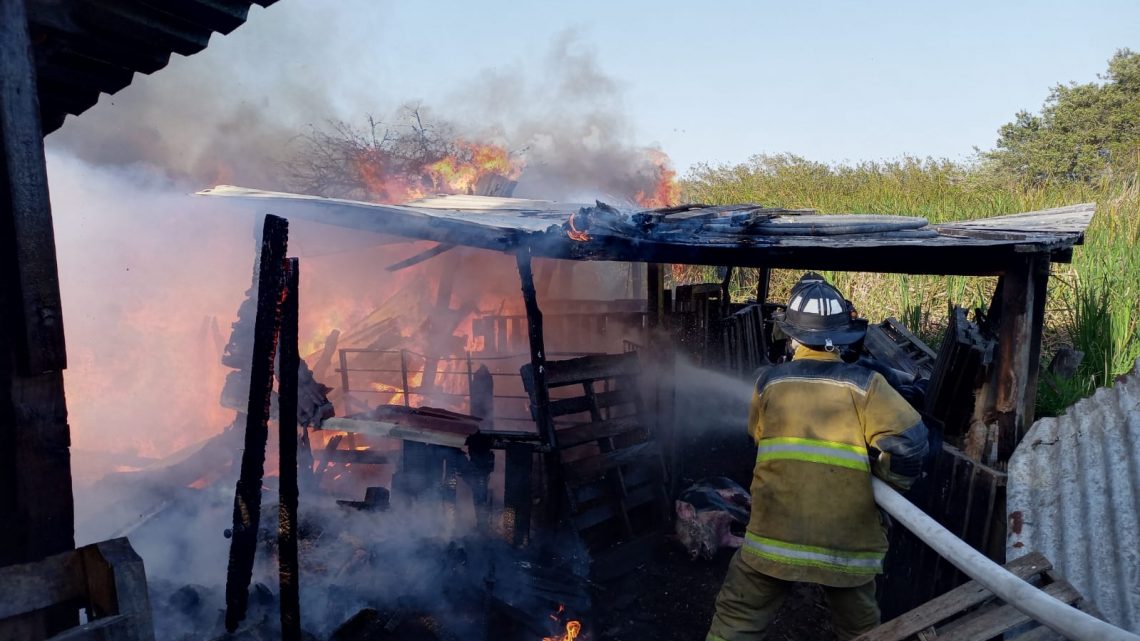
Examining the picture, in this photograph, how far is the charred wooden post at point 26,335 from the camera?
2.54 meters

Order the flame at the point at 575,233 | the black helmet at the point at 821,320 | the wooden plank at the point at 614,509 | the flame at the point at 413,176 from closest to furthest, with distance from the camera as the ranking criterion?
the black helmet at the point at 821,320, the flame at the point at 575,233, the wooden plank at the point at 614,509, the flame at the point at 413,176

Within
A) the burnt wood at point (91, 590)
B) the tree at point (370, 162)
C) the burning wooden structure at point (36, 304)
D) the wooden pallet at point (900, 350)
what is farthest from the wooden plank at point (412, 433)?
the tree at point (370, 162)

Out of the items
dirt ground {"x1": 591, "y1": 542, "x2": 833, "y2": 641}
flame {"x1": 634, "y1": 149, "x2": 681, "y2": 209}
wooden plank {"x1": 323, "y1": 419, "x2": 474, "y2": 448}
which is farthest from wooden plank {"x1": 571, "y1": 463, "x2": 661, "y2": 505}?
flame {"x1": 634, "y1": 149, "x2": 681, "y2": 209}

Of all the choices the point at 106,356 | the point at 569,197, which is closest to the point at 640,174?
the point at 569,197

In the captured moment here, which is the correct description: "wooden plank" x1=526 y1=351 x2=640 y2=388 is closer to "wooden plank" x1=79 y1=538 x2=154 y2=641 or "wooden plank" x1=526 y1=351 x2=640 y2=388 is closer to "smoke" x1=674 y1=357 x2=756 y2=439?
"smoke" x1=674 y1=357 x2=756 y2=439

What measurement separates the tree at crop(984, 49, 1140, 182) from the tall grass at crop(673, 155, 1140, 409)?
1.24 meters

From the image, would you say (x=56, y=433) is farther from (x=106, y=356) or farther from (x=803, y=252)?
(x=106, y=356)

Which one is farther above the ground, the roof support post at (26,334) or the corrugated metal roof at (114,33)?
the corrugated metal roof at (114,33)

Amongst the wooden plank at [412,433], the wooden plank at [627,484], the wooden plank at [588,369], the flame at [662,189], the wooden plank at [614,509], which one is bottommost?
the wooden plank at [614,509]

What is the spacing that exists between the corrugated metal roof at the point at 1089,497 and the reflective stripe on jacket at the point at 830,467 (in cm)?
106

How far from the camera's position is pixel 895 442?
3475 mm

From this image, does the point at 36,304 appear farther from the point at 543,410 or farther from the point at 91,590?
the point at 543,410

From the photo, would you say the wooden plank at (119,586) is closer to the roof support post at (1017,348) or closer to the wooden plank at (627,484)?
the wooden plank at (627,484)

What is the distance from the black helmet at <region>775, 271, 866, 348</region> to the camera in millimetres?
3766
